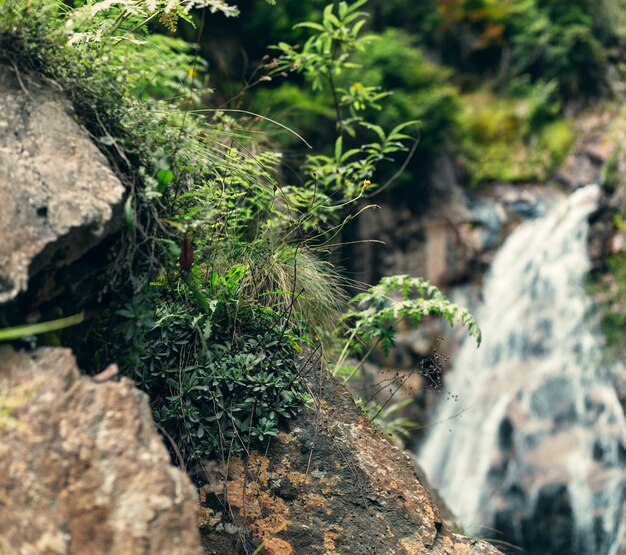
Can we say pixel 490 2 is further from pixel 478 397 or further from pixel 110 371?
pixel 110 371

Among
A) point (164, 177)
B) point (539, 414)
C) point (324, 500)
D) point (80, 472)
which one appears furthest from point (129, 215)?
point (539, 414)

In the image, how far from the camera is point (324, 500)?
295cm

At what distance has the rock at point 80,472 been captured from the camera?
6.12 feet

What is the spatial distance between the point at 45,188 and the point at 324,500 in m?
1.65

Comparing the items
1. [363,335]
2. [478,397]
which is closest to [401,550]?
[363,335]

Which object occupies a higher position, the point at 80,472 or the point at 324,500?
the point at 80,472

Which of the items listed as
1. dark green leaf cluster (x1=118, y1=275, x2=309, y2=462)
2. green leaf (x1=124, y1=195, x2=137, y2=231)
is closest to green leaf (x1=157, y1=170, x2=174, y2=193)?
green leaf (x1=124, y1=195, x2=137, y2=231)

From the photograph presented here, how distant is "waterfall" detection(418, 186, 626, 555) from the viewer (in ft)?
24.7

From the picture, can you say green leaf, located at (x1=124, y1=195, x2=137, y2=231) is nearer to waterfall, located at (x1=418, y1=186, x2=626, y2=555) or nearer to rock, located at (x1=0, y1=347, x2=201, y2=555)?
rock, located at (x1=0, y1=347, x2=201, y2=555)

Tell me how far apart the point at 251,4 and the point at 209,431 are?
7.19 meters

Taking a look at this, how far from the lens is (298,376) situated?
3129mm

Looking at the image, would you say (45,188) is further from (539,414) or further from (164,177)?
(539,414)

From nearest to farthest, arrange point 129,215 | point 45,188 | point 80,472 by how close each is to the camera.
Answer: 1. point 80,472
2. point 45,188
3. point 129,215

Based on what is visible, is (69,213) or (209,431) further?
(209,431)
